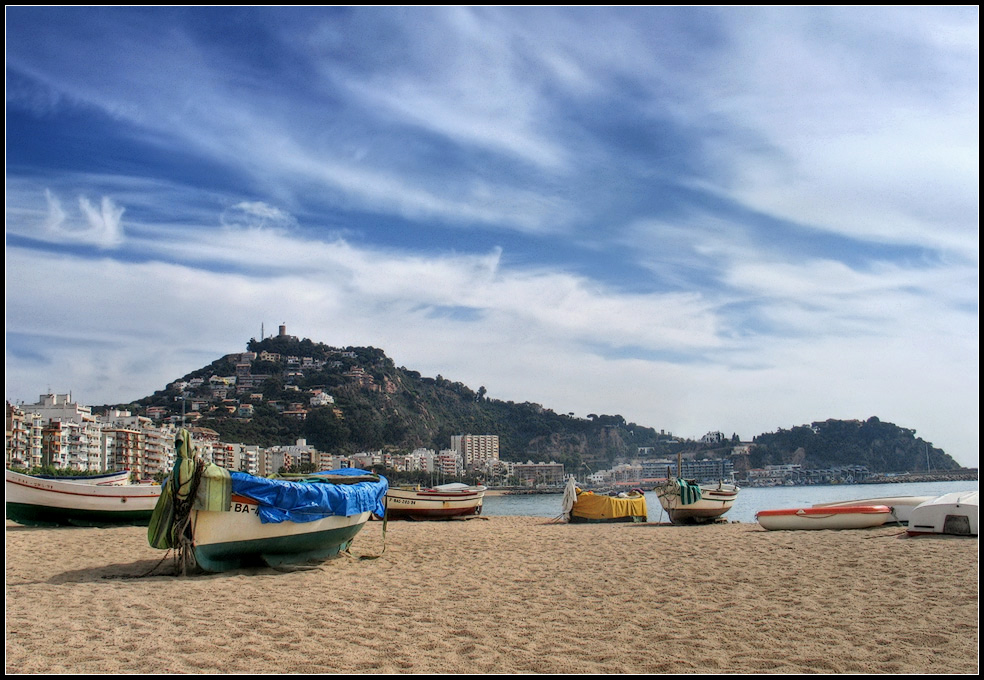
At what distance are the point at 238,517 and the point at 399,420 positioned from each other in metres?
142

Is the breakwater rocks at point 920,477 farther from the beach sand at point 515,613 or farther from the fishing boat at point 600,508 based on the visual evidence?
the beach sand at point 515,613

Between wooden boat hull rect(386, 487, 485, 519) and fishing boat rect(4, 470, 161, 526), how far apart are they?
812 cm

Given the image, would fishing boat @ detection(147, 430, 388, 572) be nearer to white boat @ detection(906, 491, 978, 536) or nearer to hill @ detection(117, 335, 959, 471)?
white boat @ detection(906, 491, 978, 536)

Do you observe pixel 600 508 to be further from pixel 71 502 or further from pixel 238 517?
pixel 238 517

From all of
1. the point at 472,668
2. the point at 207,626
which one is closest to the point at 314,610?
the point at 207,626

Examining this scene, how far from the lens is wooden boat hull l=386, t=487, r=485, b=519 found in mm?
24922

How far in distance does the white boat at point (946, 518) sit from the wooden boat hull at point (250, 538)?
10670 mm

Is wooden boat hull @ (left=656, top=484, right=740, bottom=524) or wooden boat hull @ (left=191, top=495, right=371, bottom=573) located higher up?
wooden boat hull @ (left=191, top=495, right=371, bottom=573)

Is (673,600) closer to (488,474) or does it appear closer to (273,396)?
(488,474)

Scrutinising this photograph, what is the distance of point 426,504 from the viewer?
2533 cm

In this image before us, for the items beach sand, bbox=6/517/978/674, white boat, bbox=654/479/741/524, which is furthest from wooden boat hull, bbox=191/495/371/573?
white boat, bbox=654/479/741/524

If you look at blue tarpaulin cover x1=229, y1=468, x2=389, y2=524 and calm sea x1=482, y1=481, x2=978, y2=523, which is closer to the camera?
blue tarpaulin cover x1=229, y1=468, x2=389, y2=524

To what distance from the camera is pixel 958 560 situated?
1047cm

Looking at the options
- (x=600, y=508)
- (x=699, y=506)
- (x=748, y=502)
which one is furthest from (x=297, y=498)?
(x=748, y=502)
